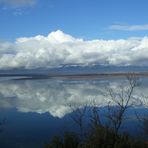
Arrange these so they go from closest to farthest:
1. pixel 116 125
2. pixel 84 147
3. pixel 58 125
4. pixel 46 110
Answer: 1. pixel 84 147
2. pixel 116 125
3. pixel 58 125
4. pixel 46 110

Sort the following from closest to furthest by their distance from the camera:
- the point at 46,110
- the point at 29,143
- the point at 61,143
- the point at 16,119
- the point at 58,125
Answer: the point at 61,143
the point at 29,143
the point at 58,125
the point at 16,119
the point at 46,110

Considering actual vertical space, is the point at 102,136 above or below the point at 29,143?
above

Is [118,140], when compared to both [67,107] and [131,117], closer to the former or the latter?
[131,117]

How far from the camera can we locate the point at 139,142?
20.6 m

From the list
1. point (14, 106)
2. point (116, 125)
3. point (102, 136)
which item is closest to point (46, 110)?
point (14, 106)

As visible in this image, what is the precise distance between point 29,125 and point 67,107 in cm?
1250

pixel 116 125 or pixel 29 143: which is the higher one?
pixel 116 125

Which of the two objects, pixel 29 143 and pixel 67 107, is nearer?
pixel 29 143

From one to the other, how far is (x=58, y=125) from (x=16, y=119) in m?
6.33

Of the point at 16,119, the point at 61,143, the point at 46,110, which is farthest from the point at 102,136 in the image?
the point at 46,110

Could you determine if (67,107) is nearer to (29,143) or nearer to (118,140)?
(29,143)

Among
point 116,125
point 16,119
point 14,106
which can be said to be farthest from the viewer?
point 14,106

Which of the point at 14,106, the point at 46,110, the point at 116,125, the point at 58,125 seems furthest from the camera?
the point at 14,106

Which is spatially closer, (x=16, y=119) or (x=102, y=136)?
(x=102, y=136)
